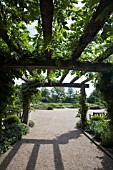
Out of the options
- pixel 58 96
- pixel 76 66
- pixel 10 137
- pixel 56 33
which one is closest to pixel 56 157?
pixel 10 137

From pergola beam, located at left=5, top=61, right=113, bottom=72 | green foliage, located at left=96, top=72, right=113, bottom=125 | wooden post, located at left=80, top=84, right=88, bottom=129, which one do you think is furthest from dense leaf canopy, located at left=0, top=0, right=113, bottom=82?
wooden post, located at left=80, top=84, right=88, bottom=129

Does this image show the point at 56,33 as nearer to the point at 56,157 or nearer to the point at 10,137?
the point at 56,157

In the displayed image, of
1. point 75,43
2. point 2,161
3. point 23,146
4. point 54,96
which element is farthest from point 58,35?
point 54,96

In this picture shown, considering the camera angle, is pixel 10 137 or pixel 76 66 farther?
pixel 10 137

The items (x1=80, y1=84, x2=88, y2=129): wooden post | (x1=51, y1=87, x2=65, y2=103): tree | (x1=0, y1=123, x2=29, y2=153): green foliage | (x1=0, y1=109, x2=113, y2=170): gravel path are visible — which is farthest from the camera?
(x1=51, y1=87, x2=65, y2=103): tree

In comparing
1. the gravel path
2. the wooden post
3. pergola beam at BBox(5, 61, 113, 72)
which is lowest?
the gravel path

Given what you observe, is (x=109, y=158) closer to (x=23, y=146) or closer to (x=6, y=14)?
(x=23, y=146)

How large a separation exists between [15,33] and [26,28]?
25cm

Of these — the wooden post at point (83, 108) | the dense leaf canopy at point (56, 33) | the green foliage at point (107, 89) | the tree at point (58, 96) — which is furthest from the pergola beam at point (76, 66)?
the tree at point (58, 96)

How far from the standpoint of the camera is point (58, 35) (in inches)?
147

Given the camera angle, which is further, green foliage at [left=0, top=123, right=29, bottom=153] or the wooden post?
the wooden post

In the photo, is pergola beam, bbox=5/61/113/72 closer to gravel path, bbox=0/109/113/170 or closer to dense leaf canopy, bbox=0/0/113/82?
dense leaf canopy, bbox=0/0/113/82

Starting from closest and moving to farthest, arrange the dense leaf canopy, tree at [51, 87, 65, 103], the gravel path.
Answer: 1. the dense leaf canopy
2. the gravel path
3. tree at [51, 87, 65, 103]

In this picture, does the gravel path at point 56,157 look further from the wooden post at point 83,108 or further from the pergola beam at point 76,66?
the wooden post at point 83,108
